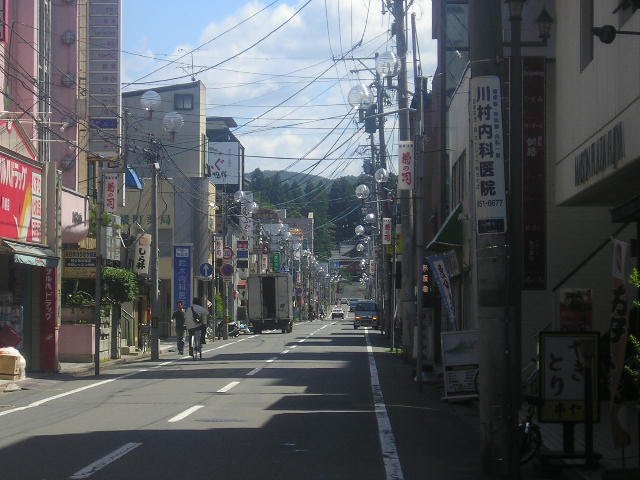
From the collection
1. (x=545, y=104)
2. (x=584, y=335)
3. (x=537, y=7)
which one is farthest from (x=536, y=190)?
(x=584, y=335)

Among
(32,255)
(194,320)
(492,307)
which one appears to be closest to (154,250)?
(194,320)

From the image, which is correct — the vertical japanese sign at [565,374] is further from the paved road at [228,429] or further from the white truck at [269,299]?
the white truck at [269,299]

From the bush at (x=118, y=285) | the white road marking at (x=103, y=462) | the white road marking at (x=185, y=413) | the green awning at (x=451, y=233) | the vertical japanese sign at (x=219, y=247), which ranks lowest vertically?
the white road marking at (x=185, y=413)

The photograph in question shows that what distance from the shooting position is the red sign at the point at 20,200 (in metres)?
24.9

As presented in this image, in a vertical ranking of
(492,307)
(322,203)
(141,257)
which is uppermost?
(322,203)

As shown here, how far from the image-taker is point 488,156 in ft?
36.9

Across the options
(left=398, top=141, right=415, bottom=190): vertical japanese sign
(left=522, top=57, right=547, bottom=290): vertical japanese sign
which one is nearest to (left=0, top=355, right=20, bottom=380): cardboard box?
(left=522, top=57, right=547, bottom=290): vertical japanese sign

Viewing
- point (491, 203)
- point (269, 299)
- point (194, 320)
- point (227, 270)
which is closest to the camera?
point (491, 203)

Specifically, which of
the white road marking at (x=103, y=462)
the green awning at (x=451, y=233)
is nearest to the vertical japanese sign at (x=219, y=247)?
the green awning at (x=451, y=233)

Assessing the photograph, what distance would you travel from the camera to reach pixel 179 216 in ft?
209

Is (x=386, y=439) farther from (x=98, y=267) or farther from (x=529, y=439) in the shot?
(x=98, y=267)

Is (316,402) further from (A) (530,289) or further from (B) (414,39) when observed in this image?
(B) (414,39)

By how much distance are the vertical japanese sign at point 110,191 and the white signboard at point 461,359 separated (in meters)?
13.5

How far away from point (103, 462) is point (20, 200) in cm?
1602
